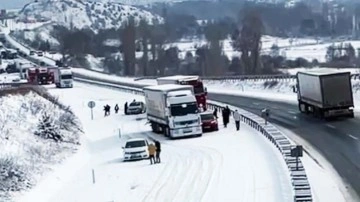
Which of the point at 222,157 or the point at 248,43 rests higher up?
the point at 248,43

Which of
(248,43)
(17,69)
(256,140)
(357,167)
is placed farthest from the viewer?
(17,69)

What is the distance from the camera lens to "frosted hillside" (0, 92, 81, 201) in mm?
34812

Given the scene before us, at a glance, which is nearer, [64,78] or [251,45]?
[64,78]

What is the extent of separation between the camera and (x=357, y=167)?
34.4 metres

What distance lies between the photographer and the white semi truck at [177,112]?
161 ft

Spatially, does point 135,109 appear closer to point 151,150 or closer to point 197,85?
point 197,85

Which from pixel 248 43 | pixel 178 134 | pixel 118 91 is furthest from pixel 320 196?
pixel 248 43

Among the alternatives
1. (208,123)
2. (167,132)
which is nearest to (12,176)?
(167,132)

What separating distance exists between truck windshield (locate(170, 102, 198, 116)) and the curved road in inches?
230

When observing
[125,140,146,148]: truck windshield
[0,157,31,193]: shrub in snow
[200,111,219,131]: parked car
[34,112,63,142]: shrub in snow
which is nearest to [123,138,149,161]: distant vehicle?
[125,140,146,148]: truck windshield

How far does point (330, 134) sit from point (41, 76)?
68.3 meters

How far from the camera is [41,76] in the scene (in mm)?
107625

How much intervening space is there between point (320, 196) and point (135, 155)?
14559 mm

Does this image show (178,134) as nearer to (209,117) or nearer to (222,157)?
(209,117)
